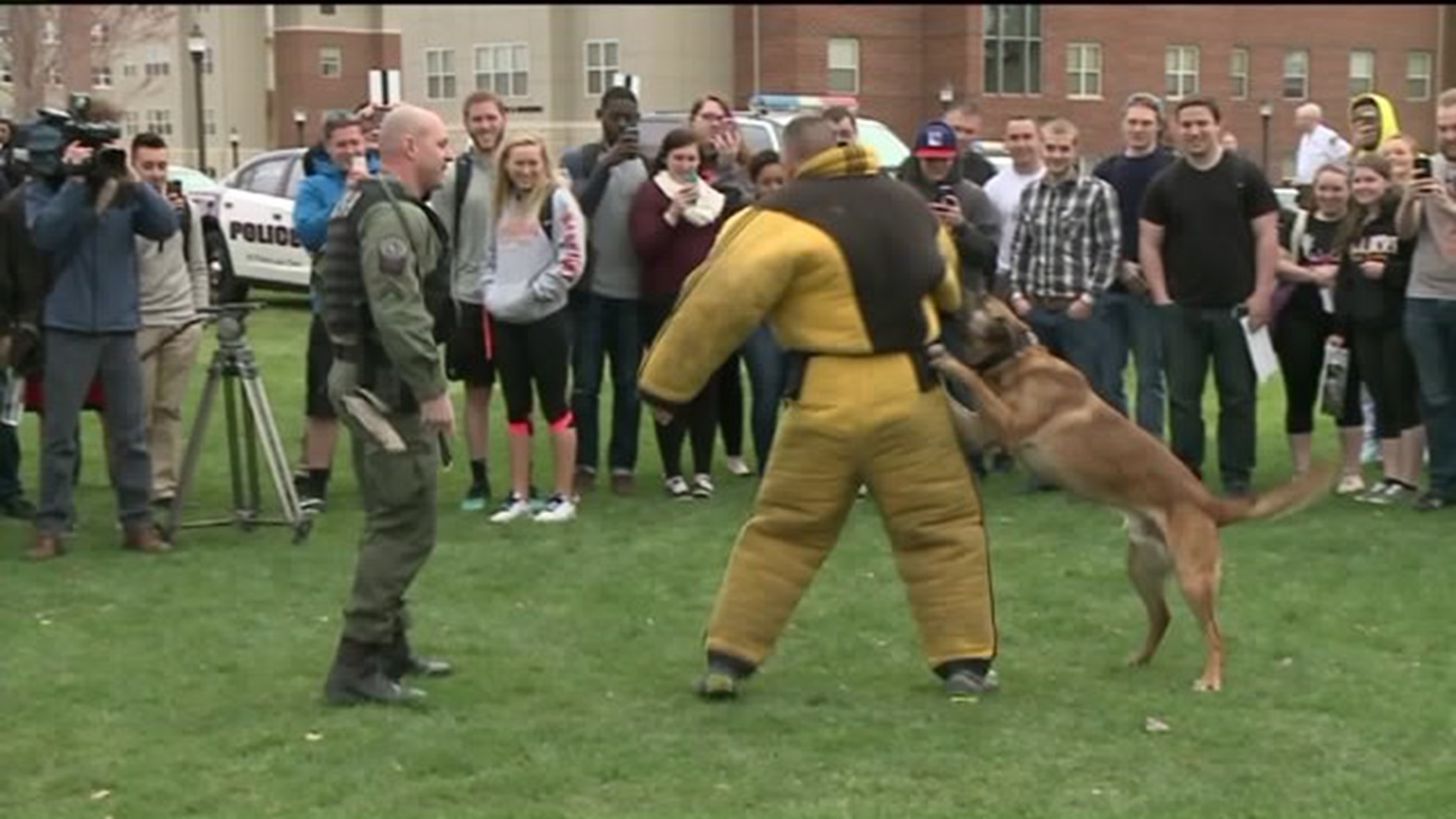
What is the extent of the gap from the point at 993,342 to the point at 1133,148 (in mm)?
4204

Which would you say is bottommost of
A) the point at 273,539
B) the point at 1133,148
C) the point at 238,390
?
the point at 273,539

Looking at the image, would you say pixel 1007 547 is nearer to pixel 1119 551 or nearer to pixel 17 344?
pixel 1119 551

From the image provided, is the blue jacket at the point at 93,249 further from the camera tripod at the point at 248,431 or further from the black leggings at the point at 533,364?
the black leggings at the point at 533,364

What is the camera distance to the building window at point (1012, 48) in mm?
54188

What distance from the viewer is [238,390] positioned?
30.9 feet

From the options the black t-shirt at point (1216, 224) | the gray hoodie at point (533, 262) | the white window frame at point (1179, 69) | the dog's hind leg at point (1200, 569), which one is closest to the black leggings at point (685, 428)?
the gray hoodie at point (533, 262)

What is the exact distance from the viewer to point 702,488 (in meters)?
9.85

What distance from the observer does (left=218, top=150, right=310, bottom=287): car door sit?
19.4m

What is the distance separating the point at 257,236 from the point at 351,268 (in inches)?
561

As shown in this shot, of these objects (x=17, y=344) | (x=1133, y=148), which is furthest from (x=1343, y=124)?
(x=17, y=344)

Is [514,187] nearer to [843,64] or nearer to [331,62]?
[843,64]

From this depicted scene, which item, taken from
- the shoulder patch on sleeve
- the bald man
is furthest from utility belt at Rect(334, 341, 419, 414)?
the bald man

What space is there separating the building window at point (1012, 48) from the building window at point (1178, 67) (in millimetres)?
4476

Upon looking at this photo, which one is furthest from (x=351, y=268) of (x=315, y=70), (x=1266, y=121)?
(x=315, y=70)
